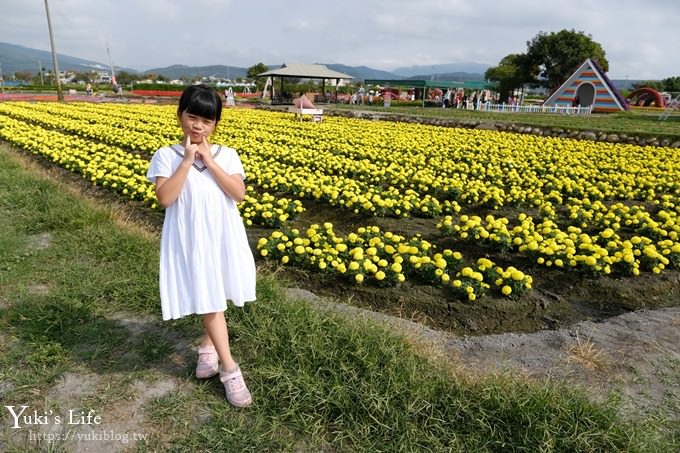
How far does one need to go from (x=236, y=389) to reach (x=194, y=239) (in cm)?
84

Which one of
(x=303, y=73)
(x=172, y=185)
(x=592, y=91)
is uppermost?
(x=303, y=73)

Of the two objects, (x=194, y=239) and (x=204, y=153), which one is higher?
(x=204, y=153)

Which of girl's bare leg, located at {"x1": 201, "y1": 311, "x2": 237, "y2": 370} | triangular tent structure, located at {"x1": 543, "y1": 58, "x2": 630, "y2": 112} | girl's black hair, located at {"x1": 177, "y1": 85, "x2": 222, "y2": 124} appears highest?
triangular tent structure, located at {"x1": 543, "y1": 58, "x2": 630, "y2": 112}

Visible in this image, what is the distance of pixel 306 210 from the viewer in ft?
20.6

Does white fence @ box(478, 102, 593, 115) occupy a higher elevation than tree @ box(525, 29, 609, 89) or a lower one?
lower

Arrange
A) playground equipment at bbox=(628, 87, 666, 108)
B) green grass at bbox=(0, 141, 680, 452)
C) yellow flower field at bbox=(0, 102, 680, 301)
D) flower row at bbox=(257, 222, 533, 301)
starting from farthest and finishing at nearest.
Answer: playground equipment at bbox=(628, 87, 666, 108) < yellow flower field at bbox=(0, 102, 680, 301) < flower row at bbox=(257, 222, 533, 301) < green grass at bbox=(0, 141, 680, 452)

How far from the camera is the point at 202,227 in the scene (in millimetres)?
2336

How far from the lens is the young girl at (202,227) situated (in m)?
2.25

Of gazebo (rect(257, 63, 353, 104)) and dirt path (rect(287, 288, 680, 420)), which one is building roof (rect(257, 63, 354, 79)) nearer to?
gazebo (rect(257, 63, 353, 104))

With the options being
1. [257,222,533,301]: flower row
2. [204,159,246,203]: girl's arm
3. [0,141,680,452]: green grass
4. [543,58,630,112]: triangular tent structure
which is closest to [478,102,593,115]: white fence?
[543,58,630,112]: triangular tent structure

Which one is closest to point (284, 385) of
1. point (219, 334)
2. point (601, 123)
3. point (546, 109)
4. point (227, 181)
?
point (219, 334)

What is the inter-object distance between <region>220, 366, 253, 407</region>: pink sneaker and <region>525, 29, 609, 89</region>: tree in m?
49.0

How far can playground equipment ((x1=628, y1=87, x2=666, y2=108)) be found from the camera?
40.0 meters

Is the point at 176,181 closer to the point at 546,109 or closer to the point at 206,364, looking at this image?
the point at 206,364
